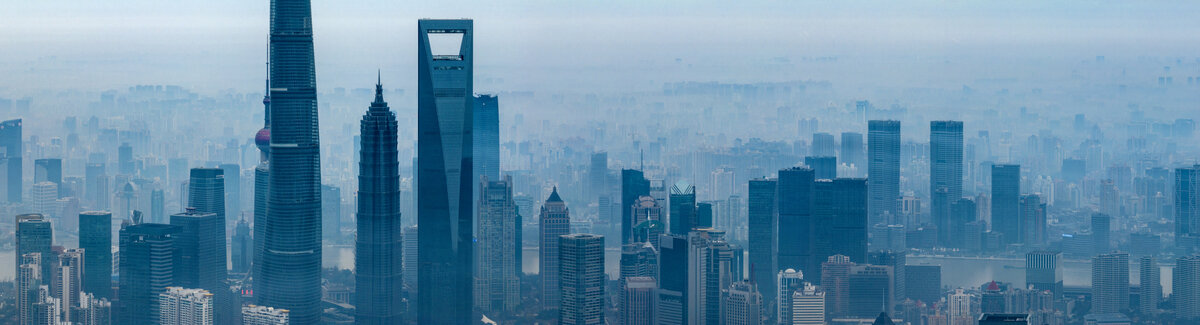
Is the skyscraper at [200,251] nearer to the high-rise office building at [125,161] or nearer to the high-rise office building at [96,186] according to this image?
the high-rise office building at [96,186]

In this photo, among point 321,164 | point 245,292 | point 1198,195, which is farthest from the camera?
point 1198,195

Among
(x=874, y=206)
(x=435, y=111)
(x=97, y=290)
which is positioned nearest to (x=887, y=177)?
(x=874, y=206)

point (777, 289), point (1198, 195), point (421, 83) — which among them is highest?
point (421, 83)

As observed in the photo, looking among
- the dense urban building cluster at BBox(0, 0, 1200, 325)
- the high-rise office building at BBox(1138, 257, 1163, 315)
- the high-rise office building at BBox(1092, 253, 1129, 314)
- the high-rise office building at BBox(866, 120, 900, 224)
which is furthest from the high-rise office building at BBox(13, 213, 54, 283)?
the high-rise office building at BBox(1138, 257, 1163, 315)

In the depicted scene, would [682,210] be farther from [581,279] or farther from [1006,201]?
[1006,201]

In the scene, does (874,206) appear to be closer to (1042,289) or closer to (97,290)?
(1042,289)

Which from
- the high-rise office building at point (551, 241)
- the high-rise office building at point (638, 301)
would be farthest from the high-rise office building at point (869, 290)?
the high-rise office building at point (551, 241)

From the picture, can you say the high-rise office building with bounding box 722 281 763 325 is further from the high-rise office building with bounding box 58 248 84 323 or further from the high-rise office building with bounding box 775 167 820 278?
the high-rise office building with bounding box 58 248 84 323

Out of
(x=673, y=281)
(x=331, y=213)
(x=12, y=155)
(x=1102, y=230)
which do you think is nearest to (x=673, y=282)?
(x=673, y=281)
